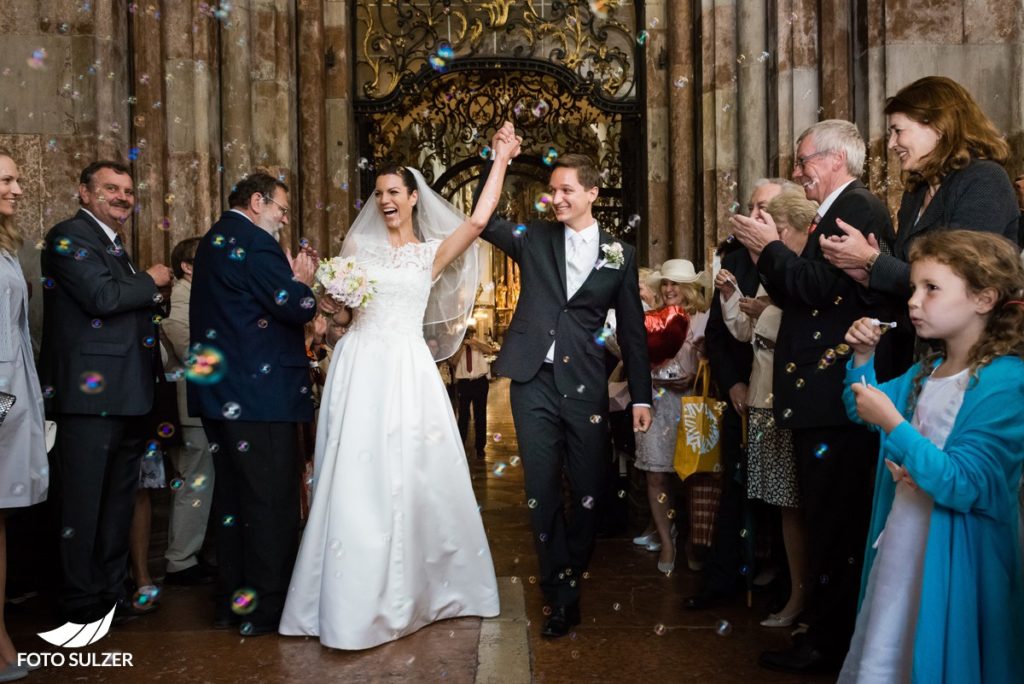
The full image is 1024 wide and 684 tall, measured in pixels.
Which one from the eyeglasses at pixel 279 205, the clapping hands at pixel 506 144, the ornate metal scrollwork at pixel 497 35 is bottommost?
the eyeglasses at pixel 279 205

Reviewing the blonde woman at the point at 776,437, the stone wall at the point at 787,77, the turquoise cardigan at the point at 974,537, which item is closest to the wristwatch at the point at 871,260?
the turquoise cardigan at the point at 974,537

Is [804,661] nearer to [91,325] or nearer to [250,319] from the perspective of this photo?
[250,319]

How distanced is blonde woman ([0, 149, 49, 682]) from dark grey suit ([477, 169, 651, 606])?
6.18 ft

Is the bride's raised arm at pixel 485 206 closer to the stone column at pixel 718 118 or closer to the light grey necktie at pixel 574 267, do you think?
the light grey necktie at pixel 574 267

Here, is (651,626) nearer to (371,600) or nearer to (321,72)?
(371,600)

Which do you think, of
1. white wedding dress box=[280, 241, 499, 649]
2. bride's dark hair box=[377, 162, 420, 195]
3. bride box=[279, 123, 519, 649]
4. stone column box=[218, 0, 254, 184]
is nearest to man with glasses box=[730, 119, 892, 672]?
bride box=[279, 123, 519, 649]

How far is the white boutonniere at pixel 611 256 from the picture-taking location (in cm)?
438

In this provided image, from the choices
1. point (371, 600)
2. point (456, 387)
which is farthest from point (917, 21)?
point (456, 387)

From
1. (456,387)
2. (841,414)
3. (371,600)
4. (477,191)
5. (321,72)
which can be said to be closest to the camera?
(841,414)

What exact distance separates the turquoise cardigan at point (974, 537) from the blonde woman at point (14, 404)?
311 cm

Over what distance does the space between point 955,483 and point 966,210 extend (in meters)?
1.01

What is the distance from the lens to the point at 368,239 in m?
4.69

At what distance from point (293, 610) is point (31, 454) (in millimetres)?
1222

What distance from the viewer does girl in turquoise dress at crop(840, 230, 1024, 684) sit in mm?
2553
